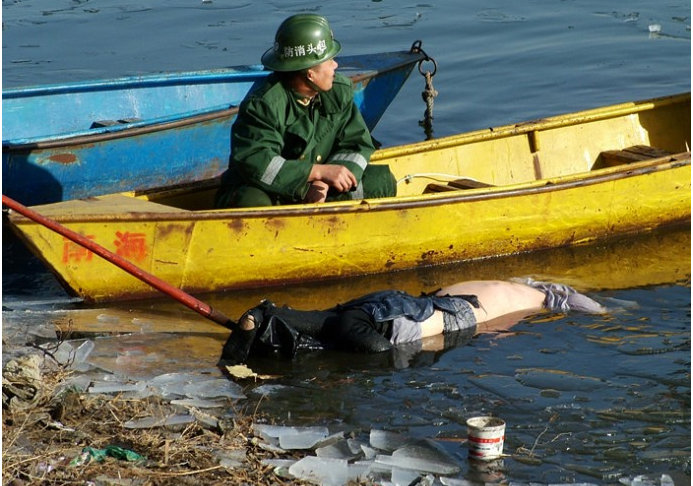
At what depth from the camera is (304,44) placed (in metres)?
7.22

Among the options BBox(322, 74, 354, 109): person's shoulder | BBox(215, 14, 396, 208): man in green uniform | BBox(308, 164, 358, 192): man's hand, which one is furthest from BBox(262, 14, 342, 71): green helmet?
BBox(308, 164, 358, 192): man's hand

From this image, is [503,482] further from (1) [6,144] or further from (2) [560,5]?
(2) [560,5]

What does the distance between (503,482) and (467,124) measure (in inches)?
292

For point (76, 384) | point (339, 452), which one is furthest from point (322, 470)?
point (76, 384)

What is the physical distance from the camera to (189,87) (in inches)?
427

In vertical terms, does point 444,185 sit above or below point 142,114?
below

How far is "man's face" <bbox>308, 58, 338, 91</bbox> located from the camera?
730 cm

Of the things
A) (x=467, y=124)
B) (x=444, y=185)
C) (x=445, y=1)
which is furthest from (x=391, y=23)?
(x=444, y=185)

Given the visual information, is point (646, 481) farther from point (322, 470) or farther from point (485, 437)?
point (322, 470)

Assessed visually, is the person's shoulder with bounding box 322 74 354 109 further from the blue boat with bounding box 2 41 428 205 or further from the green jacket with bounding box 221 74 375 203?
the blue boat with bounding box 2 41 428 205

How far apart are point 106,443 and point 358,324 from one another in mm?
1791

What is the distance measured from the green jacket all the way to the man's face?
214 mm

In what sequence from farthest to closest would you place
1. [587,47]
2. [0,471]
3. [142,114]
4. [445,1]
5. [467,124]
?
1. [445,1]
2. [587,47]
3. [467,124]
4. [142,114]
5. [0,471]

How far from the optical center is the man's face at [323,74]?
730cm
